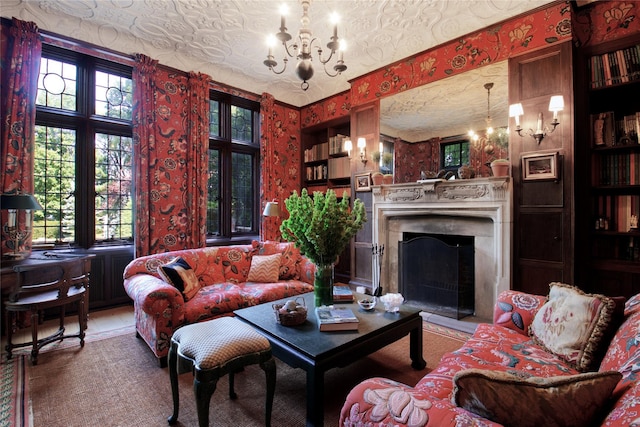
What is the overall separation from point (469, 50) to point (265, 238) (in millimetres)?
3844

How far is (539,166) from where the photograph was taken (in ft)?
9.43

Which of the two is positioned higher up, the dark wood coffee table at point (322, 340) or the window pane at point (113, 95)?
the window pane at point (113, 95)

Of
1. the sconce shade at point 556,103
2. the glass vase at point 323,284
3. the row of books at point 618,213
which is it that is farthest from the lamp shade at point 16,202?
the row of books at point 618,213

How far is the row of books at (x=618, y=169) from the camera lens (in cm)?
266

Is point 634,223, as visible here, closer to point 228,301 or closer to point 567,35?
point 567,35

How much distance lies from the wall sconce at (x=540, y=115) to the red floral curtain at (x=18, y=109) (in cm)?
497

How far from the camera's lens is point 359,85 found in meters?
4.47

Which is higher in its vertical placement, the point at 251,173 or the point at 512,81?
the point at 512,81

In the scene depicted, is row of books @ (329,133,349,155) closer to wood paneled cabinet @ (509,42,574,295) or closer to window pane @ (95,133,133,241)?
wood paneled cabinet @ (509,42,574,295)

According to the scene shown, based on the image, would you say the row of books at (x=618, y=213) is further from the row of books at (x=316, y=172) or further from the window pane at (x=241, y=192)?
the window pane at (x=241, y=192)

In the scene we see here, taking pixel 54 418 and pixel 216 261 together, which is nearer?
pixel 54 418

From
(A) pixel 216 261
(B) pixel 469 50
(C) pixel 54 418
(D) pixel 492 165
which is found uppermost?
(B) pixel 469 50

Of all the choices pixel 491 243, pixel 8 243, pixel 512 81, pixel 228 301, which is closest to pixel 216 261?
pixel 228 301

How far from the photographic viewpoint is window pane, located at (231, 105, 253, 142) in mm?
4992
